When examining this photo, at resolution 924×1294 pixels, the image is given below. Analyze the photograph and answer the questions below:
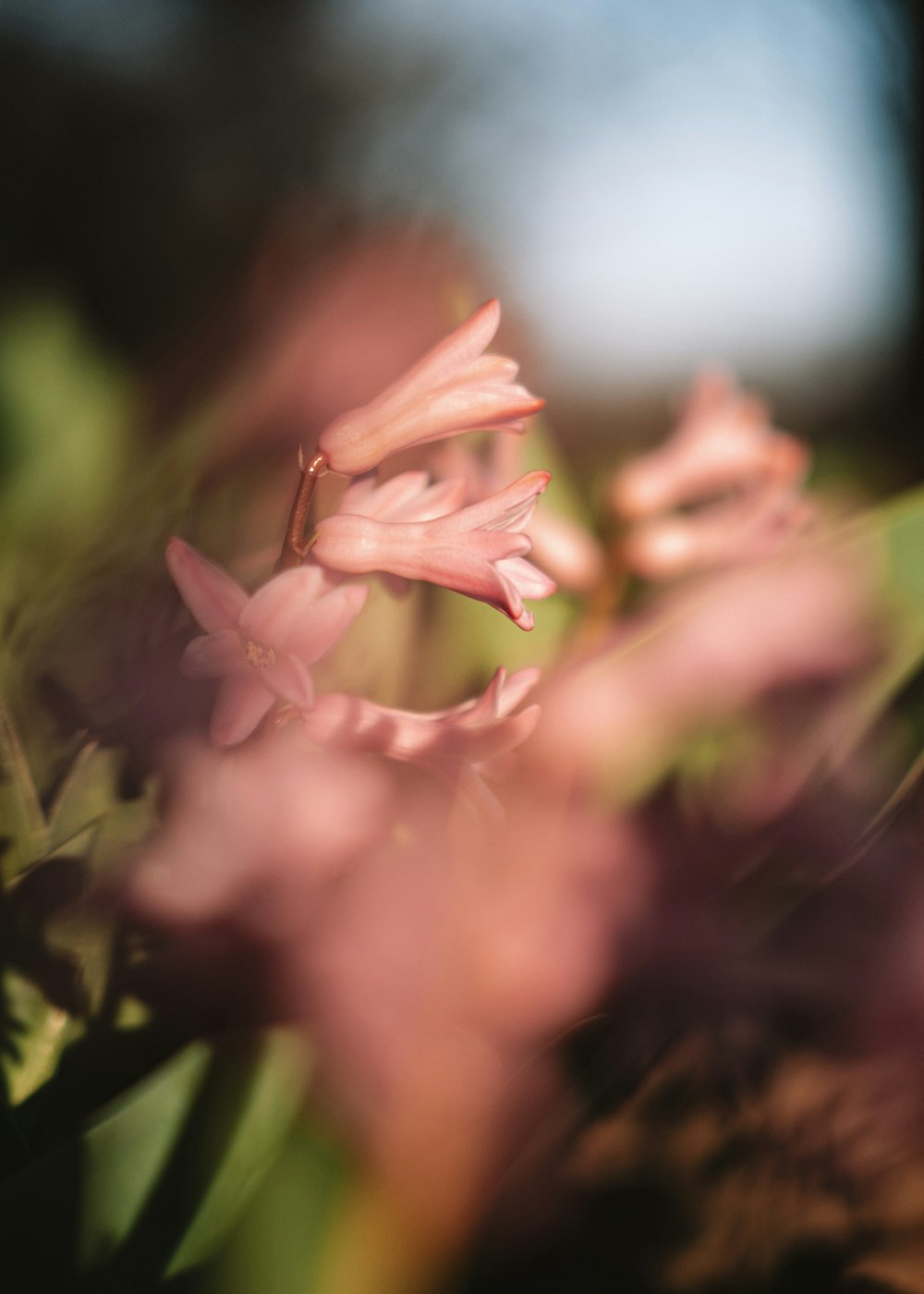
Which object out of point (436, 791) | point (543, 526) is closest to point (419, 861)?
point (436, 791)

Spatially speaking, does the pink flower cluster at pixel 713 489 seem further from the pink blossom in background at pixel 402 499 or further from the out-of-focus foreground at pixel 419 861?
the pink blossom in background at pixel 402 499

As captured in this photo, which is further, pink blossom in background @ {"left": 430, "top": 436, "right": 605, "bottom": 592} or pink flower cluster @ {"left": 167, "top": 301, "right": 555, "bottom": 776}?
pink blossom in background @ {"left": 430, "top": 436, "right": 605, "bottom": 592}

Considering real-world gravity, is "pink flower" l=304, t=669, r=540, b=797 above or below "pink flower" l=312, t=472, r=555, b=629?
below

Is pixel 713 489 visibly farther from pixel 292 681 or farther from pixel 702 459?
pixel 292 681

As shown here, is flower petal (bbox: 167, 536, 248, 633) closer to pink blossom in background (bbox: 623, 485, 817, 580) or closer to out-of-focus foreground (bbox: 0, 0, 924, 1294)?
out-of-focus foreground (bbox: 0, 0, 924, 1294)

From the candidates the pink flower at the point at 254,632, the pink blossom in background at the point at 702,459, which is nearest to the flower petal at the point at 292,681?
the pink flower at the point at 254,632

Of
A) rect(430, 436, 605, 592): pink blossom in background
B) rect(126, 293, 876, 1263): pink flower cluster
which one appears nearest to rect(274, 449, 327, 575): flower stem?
rect(126, 293, 876, 1263): pink flower cluster

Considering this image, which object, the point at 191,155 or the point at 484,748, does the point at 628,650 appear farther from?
the point at 191,155
